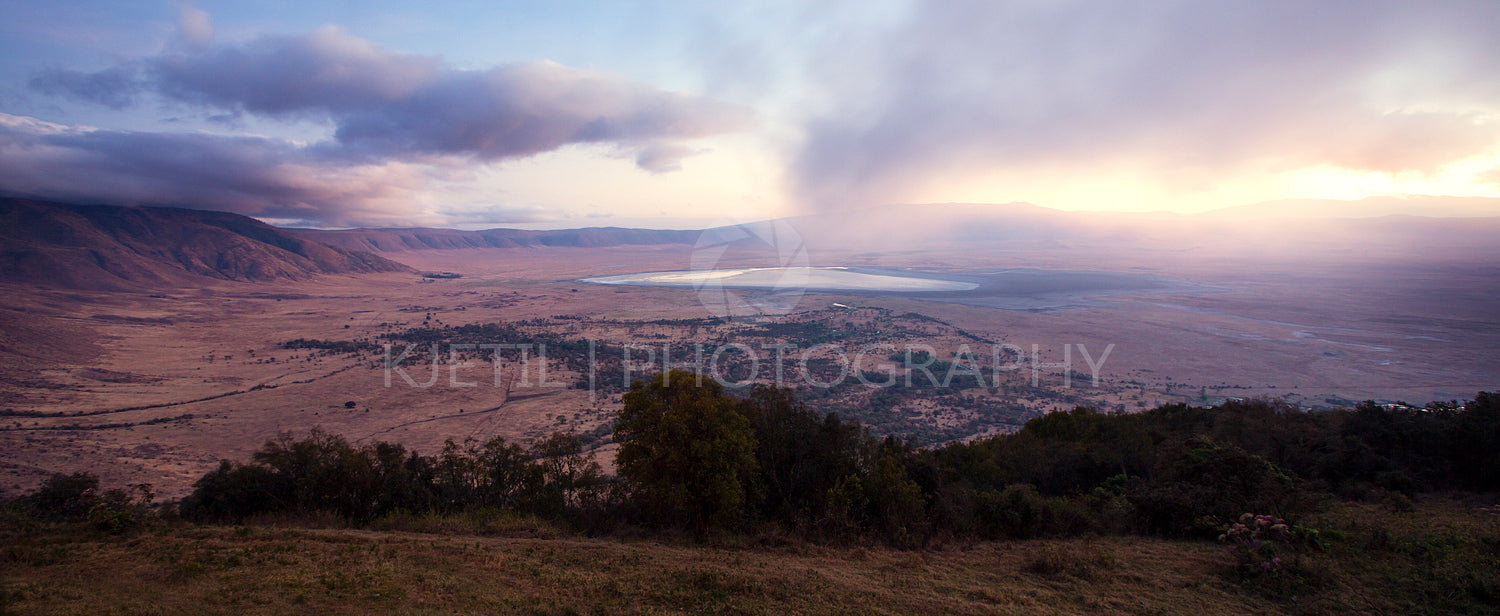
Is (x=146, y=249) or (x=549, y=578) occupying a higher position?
(x=146, y=249)

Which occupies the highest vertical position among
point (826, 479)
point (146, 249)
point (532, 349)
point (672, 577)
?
point (146, 249)

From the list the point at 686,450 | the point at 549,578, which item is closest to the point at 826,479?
the point at 686,450

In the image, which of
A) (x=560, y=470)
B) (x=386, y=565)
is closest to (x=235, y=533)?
(x=386, y=565)

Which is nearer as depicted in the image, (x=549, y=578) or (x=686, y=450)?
(x=549, y=578)

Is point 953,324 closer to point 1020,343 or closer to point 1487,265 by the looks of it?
point 1020,343

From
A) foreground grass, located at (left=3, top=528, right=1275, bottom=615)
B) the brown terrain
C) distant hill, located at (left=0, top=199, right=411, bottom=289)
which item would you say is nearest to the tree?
foreground grass, located at (left=3, top=528, right=1275, bottom=615)

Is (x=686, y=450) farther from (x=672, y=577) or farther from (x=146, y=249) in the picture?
(x=146, y=249)

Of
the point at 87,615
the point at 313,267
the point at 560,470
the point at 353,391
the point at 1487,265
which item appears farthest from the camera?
the point at 313,267
